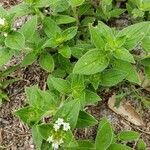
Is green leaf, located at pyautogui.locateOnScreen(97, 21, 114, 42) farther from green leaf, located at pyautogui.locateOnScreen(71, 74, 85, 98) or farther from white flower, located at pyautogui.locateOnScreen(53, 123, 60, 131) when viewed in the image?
white flower, located at pyautogui.locateOnScreen(53, 123, 60, 131)

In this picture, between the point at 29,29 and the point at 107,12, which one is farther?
the point at 107,12

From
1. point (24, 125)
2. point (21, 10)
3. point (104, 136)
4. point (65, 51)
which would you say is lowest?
point (24, 125)

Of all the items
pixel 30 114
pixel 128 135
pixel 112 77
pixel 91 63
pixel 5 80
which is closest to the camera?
pixel 30 114

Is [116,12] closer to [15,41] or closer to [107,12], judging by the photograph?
[107,12]

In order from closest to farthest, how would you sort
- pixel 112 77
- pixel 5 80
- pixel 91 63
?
pixel 91 63 < pixel 112 77 < pixel 5 80

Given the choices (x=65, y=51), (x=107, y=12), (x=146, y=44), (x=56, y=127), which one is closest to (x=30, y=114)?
(x=56, y=127)

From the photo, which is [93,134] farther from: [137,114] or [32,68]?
[32,68]
